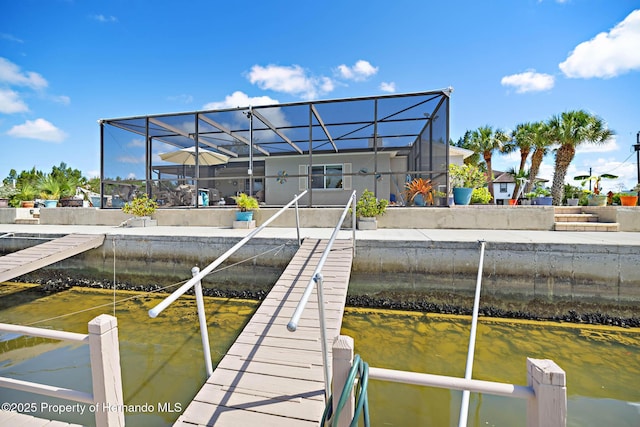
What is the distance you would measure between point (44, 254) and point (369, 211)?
6332mm

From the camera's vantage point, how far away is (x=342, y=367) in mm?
Answer: 975

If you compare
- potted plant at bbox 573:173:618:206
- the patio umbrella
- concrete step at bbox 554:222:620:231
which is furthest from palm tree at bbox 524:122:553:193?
the patio umbrella

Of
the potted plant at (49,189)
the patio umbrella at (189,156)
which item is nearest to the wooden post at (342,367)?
the patio umbrella at (189,156)

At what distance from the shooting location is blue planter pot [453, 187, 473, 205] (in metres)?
7.03

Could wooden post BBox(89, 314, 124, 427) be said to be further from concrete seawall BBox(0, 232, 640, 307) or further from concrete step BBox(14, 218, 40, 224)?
concrete step BBox(14, 218, 40, 224)

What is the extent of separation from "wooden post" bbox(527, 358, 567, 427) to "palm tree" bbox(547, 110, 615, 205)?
556 inches

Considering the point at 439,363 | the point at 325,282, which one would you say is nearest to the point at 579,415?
the point at 439,363

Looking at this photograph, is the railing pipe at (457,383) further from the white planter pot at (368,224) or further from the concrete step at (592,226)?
the concrete step at (592,226)

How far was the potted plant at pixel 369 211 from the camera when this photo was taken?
635cm

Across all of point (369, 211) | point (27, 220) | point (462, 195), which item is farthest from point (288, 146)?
point (27, 220)

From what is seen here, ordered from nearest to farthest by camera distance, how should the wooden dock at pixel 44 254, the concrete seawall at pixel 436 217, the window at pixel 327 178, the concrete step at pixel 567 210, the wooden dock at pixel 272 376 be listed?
the wooden dock at pixel 272 376, the wooden dock at pixel 44 254, the concrete seawall at pixel 436 217, the concrete step at pixel 567 210, the window at pixel 327 178

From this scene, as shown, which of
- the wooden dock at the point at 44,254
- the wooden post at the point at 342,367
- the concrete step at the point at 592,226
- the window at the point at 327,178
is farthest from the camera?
the window at the point at 327,178

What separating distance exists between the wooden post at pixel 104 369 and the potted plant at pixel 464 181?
24.5 feet

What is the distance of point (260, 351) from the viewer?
2.35m
